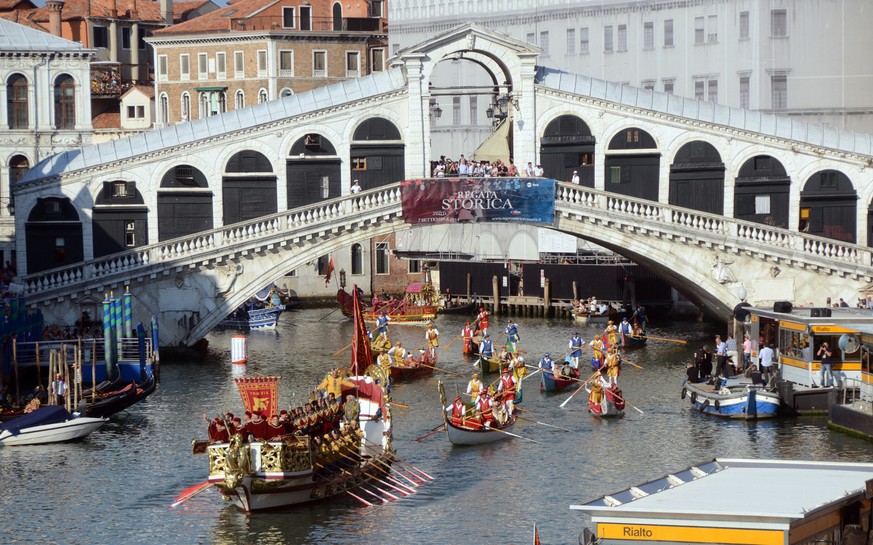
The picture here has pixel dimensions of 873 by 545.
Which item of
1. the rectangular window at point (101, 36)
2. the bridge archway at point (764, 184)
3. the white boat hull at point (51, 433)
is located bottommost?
the white boat hull at point (51, 433)

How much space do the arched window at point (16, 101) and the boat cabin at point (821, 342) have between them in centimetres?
3880

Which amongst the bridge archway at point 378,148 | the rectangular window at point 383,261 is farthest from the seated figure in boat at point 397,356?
the rectangular window at point 383,261

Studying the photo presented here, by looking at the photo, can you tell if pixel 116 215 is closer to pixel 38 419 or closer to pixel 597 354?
pixel 38 419

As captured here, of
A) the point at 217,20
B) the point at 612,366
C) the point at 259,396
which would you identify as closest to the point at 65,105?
the point at 217,20

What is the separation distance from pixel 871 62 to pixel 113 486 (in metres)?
51.9

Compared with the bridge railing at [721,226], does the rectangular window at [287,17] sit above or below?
above

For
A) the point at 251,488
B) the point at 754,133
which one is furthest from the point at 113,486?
the point at 754,133

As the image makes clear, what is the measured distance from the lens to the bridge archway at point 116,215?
209 ft

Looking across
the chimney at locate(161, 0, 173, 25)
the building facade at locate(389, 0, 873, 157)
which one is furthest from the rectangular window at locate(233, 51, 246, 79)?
the building facade at locate(389, 0, 873, 157)

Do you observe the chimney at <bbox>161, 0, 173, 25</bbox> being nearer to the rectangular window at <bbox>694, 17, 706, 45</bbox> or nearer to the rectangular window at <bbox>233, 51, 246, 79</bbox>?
the rectangular window at <bbox>233, 51, 246, 79</bbox>

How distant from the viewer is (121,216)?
210ft

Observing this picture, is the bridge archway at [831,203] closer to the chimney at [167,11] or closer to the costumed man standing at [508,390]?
the costumed man standing at [508,390]

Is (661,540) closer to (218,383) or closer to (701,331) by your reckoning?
(218,383)

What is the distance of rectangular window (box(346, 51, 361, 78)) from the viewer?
3844 inches
